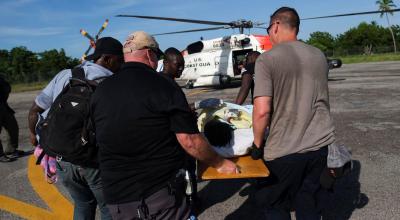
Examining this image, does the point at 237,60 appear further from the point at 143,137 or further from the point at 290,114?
the point at 143,137

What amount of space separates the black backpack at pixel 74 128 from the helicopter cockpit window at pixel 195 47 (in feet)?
54.4

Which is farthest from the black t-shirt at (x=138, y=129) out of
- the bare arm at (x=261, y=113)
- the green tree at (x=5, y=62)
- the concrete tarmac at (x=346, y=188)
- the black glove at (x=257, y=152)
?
the green tree at (x=5, y=62)

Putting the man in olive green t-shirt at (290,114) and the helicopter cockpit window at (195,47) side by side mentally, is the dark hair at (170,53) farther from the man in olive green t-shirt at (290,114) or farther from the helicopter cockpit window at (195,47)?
the helicopter cockpit window at (195,47)

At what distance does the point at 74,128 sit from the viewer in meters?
2.57

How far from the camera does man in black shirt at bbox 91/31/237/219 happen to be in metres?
2.10

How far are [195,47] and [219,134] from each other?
16509 mm

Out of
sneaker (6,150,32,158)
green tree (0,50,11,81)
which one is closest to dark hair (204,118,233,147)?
sneaker (6,150,32,158)

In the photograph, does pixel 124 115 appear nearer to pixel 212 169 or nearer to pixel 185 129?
pixel 185 129

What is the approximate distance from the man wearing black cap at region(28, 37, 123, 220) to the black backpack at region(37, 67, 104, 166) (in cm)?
11

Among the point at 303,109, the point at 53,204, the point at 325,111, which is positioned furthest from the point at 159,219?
the point at 53,204

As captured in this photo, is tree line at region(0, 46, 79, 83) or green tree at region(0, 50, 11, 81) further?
tree line at region(0, 46, 79, 83)

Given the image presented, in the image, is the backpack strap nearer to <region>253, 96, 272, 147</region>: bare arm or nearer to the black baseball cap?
the black baseball cap

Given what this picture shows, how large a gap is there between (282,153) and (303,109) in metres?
0.35

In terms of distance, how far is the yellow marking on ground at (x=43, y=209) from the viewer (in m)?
4.46
